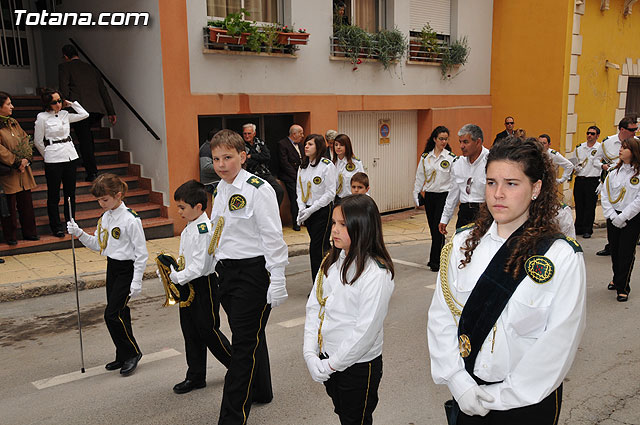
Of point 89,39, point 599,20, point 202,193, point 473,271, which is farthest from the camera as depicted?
point 599,20

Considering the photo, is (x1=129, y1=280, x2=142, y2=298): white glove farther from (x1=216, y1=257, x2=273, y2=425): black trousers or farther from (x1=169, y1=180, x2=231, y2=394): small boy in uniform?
(x1=216, y1=257, x2=273, y2=425): black trousers

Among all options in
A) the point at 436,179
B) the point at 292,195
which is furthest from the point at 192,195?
the point at 292,195

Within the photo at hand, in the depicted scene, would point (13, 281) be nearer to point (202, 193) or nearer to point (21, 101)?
point (202, 193)

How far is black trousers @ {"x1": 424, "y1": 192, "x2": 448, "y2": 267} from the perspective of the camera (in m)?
8.48

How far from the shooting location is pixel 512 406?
7.57 ft

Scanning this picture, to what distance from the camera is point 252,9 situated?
36.1ft

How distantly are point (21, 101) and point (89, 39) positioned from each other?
1.93m

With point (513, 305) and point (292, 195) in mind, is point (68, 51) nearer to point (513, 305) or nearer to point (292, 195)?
point (292, 195)

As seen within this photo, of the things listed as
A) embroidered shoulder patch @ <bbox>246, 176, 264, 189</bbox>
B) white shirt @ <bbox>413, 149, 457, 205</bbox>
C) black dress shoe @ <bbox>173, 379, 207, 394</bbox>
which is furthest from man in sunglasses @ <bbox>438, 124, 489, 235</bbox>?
black dress shoe @ <bbox>173, 379, 207, 394</bbox>

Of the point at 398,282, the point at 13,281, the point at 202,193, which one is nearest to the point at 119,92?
Answer: the point at 13,281

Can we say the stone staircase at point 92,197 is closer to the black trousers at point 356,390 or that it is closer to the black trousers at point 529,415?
the black trousers at point 356,390

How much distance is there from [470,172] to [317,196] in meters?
1.93

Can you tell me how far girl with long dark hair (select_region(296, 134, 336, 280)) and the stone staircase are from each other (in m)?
3.79

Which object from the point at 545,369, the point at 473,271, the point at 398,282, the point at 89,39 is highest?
the point at 89,39
